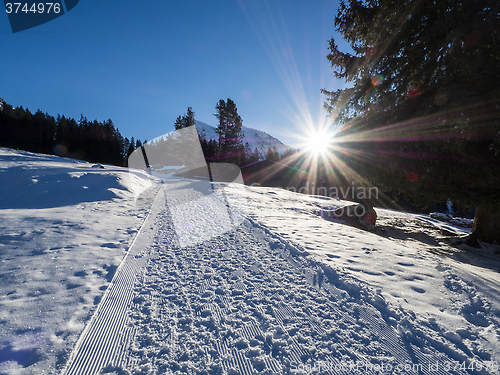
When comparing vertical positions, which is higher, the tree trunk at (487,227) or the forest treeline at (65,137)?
the forest treeline at (65,137)

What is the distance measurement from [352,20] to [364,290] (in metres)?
8.68

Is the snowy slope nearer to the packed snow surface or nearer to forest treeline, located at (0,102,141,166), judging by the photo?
the packed snow surface

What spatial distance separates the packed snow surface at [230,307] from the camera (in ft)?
6.12

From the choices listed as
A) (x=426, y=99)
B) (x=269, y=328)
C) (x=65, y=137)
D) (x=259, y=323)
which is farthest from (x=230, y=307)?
(x=65, y=137)

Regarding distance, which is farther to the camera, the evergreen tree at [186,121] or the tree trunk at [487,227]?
the evergreen tree at [186,121]

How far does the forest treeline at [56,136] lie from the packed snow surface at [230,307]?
61782 mm

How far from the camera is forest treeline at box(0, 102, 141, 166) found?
157ft

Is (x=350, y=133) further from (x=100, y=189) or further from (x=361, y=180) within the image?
(x=100, y=189)

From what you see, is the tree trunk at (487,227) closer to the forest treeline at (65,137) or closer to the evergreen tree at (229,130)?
the evergreen tree at (229,130)

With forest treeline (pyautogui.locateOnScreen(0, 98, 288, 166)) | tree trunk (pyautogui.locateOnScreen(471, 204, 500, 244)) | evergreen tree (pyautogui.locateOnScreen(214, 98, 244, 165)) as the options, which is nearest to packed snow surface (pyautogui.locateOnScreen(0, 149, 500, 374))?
tree trunk (pyautogui.locateOnScreen(471, 204, 500, 244))

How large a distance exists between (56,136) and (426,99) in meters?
73.8

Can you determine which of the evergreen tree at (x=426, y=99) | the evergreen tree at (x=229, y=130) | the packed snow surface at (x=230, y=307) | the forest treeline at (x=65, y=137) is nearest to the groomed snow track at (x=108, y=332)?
the packed snow surface at (x=230, y=307)

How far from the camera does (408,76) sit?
19.4 feet

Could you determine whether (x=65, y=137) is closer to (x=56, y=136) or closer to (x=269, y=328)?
(x=56, y=136)
